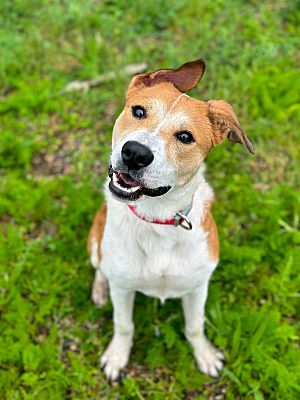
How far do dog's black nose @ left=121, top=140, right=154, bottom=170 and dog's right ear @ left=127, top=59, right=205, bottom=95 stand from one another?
0.58 meters

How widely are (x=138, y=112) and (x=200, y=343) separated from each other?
6.80 ft

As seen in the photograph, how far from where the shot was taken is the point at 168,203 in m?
3.01

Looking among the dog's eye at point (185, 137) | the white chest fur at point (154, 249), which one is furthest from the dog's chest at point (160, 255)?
the dog's eye at point (185, 137)

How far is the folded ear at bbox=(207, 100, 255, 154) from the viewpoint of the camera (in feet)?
9.44

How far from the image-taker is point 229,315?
4125mm

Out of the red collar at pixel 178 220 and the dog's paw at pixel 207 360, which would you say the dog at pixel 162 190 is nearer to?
the red collar at pixel 178 220

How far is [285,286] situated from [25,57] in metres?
3.89

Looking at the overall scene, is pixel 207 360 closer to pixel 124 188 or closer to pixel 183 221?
pixel 183 221

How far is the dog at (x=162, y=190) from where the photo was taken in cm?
270

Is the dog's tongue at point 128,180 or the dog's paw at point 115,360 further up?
the dog's tongue at point 128,180

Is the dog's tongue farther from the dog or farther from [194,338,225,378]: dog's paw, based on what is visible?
[194,338,225,378]: dog's paw

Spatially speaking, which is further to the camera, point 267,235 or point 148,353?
point 267,235

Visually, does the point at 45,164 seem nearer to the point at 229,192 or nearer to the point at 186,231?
the point at 229,192

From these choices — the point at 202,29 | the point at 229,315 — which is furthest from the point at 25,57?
the point at 229,315
